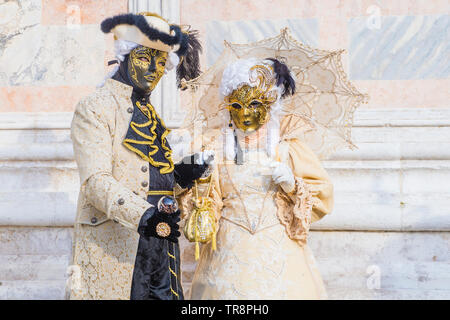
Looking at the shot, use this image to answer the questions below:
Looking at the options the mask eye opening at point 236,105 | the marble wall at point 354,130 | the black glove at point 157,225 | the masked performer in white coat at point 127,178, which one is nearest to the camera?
the black glove at point 157,225

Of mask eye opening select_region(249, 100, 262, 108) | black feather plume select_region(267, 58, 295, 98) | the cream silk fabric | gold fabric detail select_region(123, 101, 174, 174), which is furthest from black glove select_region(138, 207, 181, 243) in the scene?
black feather plume select_region(267, 58, 295, 98)

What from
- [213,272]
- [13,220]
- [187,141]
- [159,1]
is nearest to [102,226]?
[213,272]

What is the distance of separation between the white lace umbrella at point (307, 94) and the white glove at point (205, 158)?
1.33 ft

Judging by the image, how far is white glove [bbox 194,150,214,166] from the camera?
11.5 feet

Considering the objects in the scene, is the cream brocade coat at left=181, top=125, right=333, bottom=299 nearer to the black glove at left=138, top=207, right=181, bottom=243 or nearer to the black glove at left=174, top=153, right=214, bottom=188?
the black glove at left=174, top=153, right=214, bottom=188

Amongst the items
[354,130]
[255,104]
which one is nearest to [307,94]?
[255,104]

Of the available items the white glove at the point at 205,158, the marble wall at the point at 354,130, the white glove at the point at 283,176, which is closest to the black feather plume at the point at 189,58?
the white glove at the point at 205,158

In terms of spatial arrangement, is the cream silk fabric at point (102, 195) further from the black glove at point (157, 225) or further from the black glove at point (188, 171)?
the black glove at point (188, 171)

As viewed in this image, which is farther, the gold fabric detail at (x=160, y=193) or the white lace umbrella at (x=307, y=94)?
the white lace umbrella at (x=307, y=94)

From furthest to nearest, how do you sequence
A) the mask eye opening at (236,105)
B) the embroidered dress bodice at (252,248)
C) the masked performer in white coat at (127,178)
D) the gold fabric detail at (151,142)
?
the mask eye opening at (236,105)
the embroidered dress bodice at (252,248)
the gold fabric detail at (151,142)
the masked performer in white coat at (127,178)

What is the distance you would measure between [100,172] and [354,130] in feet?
7.83

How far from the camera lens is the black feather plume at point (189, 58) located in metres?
3.59

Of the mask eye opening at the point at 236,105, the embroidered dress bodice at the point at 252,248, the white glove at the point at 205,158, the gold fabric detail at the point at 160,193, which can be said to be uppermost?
the mask eye opening at the point at 236,105
